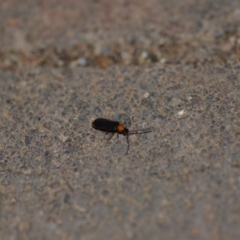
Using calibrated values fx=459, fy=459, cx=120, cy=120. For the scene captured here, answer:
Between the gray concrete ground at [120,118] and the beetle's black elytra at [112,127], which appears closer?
the gray concrete ground at [120,118]

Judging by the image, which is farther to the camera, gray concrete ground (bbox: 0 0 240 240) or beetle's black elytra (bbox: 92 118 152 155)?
beetle's black elytra (bbox: 92 118 152 155)

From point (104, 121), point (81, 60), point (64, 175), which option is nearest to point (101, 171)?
point (64, 175)

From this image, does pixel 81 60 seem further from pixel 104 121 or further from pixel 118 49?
pixel 104 121

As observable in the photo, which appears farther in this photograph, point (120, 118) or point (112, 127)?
point (120, 118)
